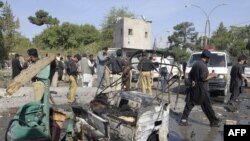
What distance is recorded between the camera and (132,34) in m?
63.0

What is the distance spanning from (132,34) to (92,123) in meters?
56.9

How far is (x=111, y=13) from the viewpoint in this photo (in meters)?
90.9

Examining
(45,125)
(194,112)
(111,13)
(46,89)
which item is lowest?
(194,112)

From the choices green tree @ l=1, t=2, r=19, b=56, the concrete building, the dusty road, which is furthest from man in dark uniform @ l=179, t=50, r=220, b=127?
the concrete building

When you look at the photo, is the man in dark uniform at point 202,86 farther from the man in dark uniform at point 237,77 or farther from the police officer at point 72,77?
the police officer at point 72,77

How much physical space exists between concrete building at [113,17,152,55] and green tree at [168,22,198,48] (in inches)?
2095

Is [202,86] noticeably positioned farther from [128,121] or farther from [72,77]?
[72,77]

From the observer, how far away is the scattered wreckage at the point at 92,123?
20.6 ft

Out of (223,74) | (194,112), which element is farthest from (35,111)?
(223,74)

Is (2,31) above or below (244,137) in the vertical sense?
above

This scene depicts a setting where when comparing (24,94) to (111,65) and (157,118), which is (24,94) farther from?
(157,118)

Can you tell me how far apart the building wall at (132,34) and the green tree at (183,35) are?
5322cm

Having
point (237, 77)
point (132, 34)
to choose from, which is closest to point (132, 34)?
point (132, 34)

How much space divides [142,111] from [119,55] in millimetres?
8744
